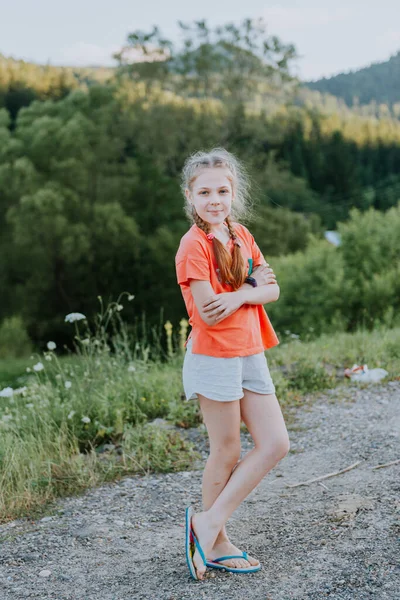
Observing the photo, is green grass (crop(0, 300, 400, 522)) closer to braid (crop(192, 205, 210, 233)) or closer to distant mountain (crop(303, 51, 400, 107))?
braid (crop(192, 205, 210, 233))

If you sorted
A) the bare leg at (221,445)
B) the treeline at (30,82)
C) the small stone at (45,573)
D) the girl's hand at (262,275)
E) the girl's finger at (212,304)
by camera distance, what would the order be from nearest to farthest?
the girl's finger at (212,304), the bare leg at (221,445), the girl's hand at (262,275), the small stone at (45,573), the treeline at (30,82)

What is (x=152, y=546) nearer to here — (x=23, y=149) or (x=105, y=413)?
(x=105, y=413)

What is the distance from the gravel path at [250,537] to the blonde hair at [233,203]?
4.07 feet

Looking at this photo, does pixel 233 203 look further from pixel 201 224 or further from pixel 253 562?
pixel 253 562

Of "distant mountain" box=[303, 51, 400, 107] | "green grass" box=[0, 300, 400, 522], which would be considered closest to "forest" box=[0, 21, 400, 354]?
"green grass" box=[0, 300, 400, 522]

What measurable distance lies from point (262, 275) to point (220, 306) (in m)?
0.33

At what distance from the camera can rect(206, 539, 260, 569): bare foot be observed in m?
2.78

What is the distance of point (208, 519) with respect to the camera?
2680mm

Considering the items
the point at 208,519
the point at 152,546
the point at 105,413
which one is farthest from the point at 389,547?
the point at 105,413

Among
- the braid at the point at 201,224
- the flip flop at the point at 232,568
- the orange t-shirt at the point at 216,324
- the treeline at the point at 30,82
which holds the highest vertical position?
the treeline at the point at 30,82

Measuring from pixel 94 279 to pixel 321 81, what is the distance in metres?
76.1

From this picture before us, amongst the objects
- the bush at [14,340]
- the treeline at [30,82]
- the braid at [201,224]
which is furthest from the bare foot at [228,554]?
the treeline at [30,82]

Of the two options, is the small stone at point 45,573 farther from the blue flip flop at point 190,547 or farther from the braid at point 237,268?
the braid at point 237,268

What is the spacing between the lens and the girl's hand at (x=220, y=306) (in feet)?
8.23
